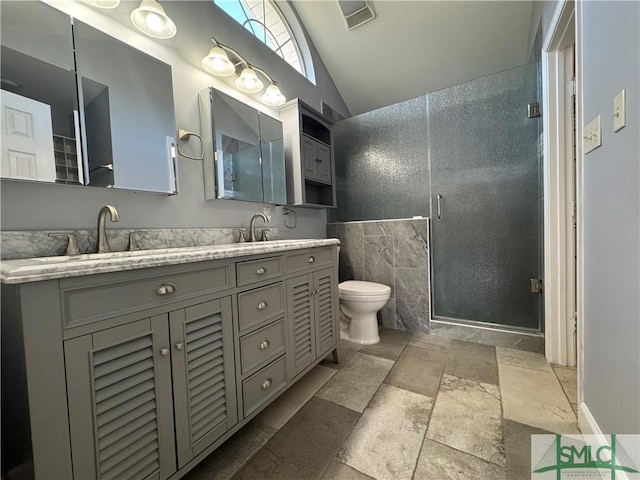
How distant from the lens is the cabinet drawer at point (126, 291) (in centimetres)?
66

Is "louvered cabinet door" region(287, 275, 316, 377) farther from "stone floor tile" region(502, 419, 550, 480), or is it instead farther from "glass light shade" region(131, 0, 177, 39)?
"glass light shade" region(131, 0, 177, 39)

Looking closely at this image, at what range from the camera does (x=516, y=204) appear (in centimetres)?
199

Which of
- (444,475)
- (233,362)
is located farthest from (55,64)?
(444,475)

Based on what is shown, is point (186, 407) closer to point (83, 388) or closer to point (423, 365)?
point (83, 388)

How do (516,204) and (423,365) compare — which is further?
(516,204)

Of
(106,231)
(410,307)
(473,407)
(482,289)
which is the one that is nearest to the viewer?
(106,231)

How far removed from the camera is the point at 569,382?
1474mm

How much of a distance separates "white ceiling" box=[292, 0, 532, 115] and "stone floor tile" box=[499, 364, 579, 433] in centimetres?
285

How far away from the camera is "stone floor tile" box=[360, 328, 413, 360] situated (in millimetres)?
1905

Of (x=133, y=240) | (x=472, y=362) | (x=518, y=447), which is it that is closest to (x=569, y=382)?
(x=472, y=362)

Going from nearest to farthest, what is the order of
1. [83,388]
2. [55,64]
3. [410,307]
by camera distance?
[83,388]
[55,64]
[410,307]

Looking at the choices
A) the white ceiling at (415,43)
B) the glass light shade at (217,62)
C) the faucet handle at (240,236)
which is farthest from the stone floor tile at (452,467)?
the white ceiling at (415,43)

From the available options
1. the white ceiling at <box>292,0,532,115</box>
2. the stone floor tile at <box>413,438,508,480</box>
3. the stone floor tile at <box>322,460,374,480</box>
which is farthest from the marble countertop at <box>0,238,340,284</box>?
the white ceiling at <box>292,0,532,115</box>

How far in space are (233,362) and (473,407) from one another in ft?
3.90
